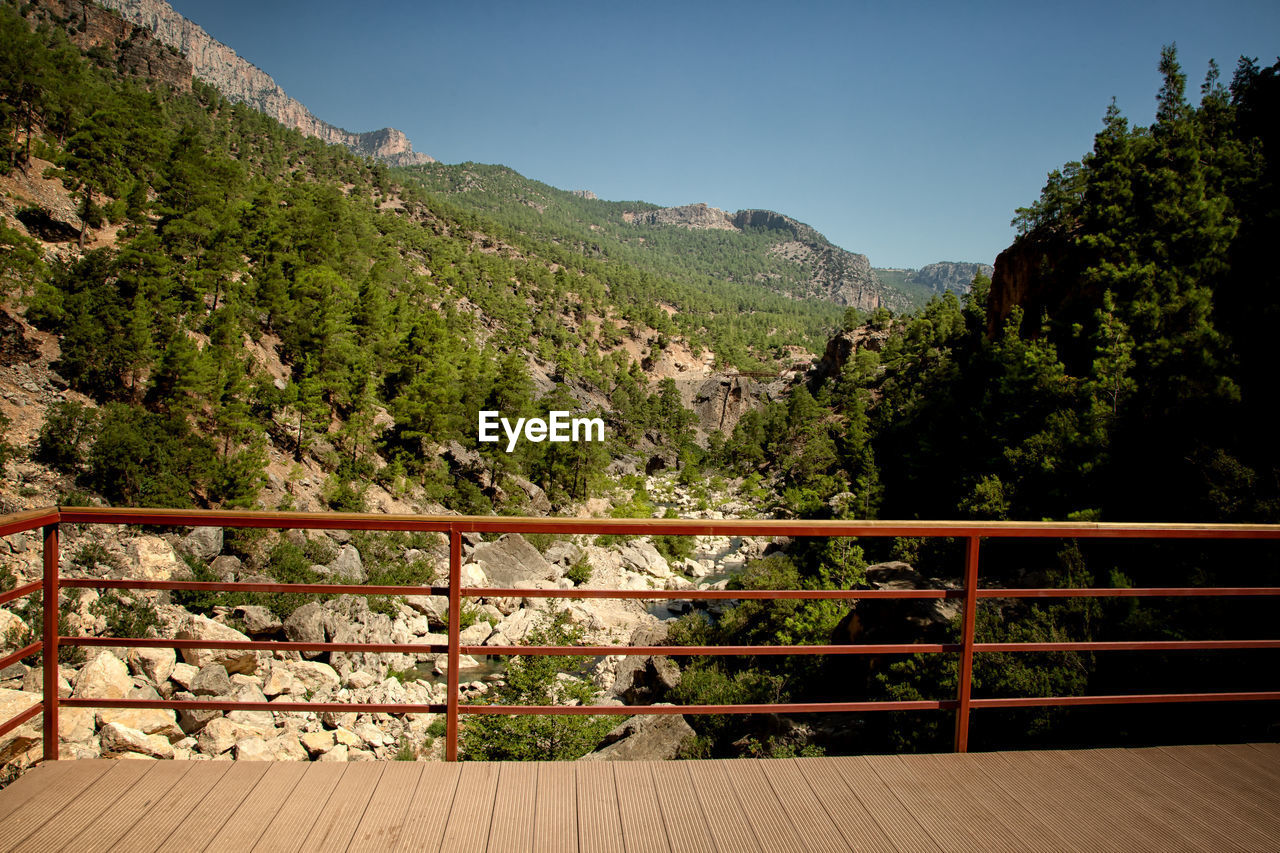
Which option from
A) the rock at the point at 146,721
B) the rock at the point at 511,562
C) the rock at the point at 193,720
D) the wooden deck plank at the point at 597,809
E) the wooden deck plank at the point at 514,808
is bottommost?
the rock at the point at 511,562

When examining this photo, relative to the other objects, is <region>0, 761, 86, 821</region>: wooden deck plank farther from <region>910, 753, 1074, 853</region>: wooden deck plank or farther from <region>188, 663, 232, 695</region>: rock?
<region>188, 663, 232, 695</region>: rock

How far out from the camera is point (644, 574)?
33562 millimetres

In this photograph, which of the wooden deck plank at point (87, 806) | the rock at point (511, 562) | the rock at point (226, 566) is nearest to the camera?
the wooden deck plank at point (87, 806)

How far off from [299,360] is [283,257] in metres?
6.35

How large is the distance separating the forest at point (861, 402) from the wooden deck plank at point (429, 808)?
38.2ft

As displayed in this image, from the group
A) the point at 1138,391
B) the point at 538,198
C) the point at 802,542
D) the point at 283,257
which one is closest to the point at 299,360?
the point at 283,257

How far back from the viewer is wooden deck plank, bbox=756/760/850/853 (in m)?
2.49

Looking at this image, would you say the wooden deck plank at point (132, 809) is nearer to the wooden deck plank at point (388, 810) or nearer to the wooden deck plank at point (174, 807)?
the wooden deck plank at point (174, 807)

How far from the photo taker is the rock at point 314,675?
53.0 feet

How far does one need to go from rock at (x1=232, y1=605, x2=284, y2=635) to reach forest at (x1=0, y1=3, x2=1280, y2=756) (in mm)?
6522

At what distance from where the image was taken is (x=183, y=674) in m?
14.2

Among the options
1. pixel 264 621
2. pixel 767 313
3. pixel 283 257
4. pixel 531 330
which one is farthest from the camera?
pixel 767 313

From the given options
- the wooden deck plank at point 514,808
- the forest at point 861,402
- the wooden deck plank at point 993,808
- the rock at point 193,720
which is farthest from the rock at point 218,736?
the wooden deck plank at point 993,808

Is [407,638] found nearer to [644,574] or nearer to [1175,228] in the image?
[644,574]
